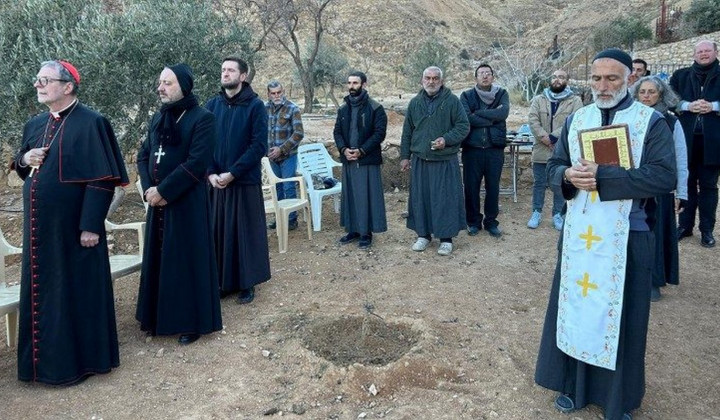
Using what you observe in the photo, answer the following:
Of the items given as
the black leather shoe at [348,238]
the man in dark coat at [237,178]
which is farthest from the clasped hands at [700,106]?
the man in dark coat at [237,178]

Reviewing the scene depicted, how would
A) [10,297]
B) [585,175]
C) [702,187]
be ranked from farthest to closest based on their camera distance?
[702,187] → [10,297] → [585,175]

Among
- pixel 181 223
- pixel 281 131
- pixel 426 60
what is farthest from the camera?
pixel 426 60

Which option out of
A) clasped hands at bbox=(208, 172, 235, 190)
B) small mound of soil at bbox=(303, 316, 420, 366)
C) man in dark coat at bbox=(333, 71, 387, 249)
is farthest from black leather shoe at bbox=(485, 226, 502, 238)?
clasped hands at bbox=(208, 172, 235, 190)

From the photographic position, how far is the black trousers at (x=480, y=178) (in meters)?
7.22

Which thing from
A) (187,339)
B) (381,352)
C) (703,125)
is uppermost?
(703,125)

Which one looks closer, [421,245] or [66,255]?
[66,255]

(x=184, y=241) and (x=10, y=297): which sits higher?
(x=184, y=241)

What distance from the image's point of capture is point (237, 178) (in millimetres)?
5125

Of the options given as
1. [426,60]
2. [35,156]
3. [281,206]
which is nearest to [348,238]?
[281,206]

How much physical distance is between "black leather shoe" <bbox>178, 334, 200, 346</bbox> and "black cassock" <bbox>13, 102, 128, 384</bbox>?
652 millimetres

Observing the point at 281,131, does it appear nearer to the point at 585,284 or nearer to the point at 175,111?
the point at 175,111

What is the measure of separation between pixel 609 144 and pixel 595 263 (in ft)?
2.04

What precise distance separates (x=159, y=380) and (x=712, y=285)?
4.87 m

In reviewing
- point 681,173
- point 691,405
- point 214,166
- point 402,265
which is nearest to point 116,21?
point 214,166
